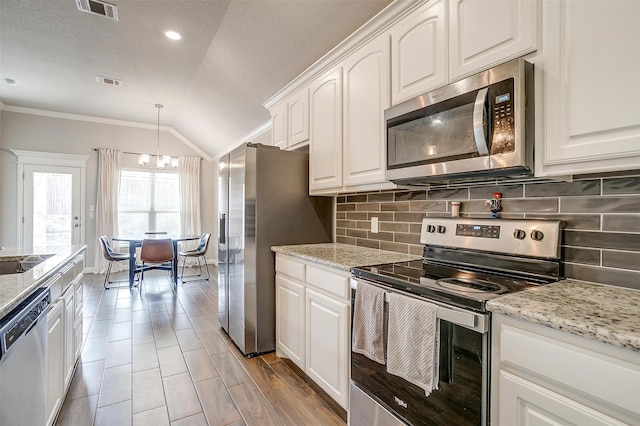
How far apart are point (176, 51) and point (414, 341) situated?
3.53 m

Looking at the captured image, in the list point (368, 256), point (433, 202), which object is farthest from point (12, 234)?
point (433, 202)

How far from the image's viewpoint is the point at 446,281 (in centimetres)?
136

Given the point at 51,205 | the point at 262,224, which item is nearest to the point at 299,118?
the point at 262,224

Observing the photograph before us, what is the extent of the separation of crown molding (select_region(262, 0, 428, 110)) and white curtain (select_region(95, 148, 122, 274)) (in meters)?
4.42

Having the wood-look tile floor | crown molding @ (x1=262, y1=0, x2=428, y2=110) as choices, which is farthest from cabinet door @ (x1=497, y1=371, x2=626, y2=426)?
crown molding @ (x1=262, y1=0, x2=428, y2=110)

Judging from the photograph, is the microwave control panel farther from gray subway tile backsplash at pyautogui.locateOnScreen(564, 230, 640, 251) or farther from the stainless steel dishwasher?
the stainless steel dishwasher

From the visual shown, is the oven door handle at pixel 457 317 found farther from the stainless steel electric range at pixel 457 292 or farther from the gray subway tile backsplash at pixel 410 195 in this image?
the gray subway tile backsplash at pixel 410 195

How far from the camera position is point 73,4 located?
8.39 feet

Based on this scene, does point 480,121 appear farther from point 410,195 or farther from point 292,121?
point 292,121

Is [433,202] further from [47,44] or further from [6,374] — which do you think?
[47,44]

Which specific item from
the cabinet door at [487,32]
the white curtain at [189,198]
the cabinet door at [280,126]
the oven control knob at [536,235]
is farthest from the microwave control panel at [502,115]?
the white curtain at [189,198]

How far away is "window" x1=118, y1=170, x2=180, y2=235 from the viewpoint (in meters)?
5.93

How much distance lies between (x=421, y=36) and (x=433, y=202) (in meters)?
0.94

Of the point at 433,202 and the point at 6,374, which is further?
the point at 433,202
